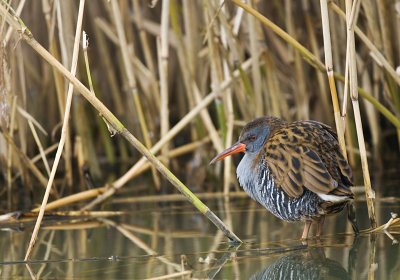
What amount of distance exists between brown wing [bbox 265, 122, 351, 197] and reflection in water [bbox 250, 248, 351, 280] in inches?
14.5

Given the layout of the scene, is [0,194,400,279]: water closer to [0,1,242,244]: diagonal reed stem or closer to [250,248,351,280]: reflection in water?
[250,248,351,280]: reflection in water

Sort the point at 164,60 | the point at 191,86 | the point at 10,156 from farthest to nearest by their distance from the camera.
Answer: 1. the point at 191,86
2. the point at 164,60
3. the point at 10,156

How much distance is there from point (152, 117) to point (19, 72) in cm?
150

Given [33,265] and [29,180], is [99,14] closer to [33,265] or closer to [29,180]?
[29,180]

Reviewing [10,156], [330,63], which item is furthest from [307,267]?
[10,156]

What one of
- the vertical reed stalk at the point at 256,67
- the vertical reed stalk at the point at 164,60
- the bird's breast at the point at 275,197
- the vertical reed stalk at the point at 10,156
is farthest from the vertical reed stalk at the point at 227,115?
the vertical reed stalk at the point at 10,156

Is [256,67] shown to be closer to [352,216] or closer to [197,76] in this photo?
[197,76]

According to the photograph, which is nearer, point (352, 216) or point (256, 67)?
point (352, 216)

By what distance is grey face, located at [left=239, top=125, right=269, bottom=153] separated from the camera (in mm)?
4410

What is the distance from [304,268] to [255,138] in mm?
1115

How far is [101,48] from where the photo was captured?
6.79 meters

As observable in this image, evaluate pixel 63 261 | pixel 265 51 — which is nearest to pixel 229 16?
pixel 265 51

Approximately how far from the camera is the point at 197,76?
6172 millimetres

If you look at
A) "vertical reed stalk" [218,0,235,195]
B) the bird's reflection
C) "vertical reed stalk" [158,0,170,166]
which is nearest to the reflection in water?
the bird's reflection
